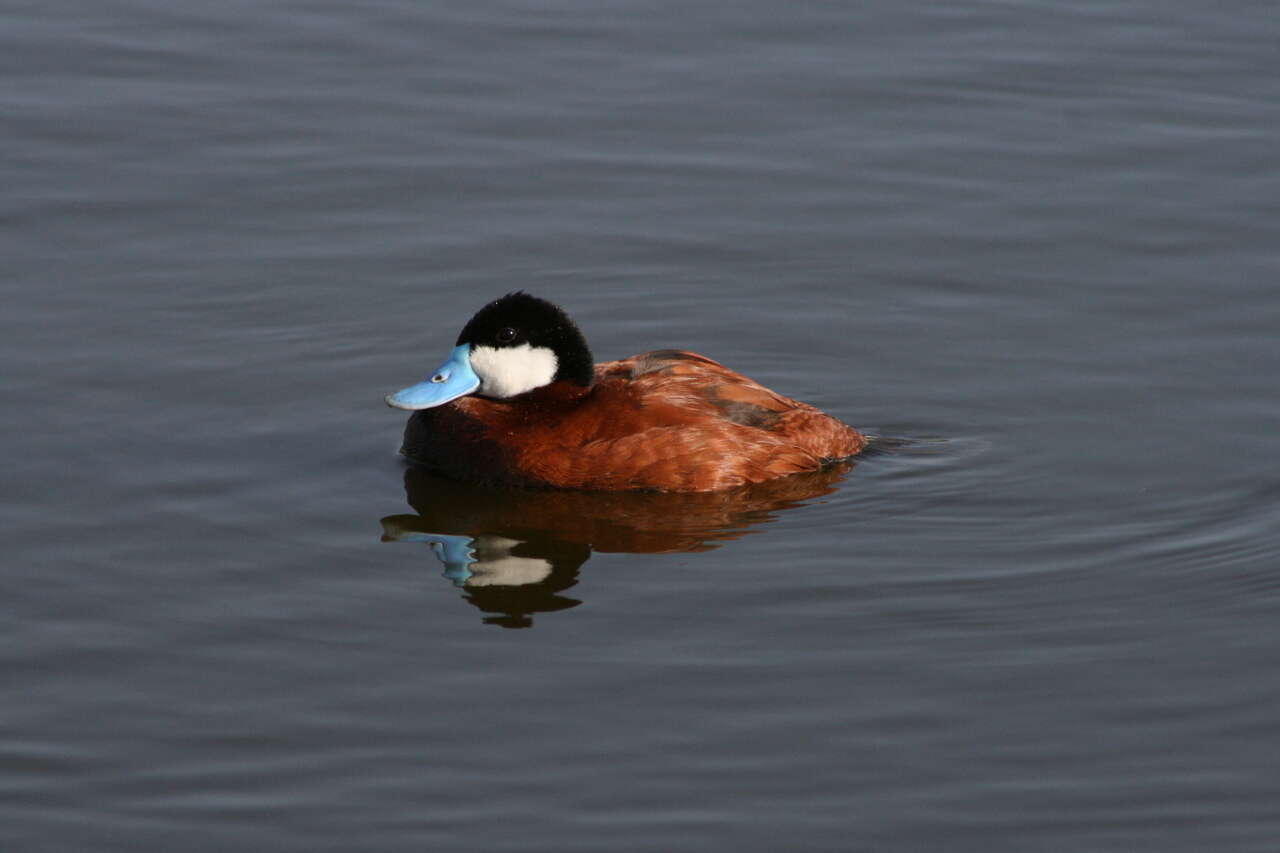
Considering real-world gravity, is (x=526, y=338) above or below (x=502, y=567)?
above

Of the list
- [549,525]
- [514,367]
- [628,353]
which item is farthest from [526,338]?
[628,353]

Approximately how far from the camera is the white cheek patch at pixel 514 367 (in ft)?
29.9

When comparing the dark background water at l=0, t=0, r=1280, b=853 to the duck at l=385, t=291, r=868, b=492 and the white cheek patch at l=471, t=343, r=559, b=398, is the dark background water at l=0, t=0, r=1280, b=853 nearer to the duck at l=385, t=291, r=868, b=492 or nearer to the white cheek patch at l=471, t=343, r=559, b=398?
the duck at l=385, t=291, r=868, b=492

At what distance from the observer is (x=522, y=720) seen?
22.4ft

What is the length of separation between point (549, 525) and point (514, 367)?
2.61 feet

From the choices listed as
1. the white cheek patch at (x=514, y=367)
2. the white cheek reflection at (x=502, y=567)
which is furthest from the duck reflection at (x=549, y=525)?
the white cheek patch at (x=514, y=367)

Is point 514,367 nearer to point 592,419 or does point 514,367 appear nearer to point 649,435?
point 592,419

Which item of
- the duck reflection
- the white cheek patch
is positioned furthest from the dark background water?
the white cheek patch

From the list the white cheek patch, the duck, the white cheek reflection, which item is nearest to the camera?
the white cheek reflection

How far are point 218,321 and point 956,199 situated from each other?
172 inches

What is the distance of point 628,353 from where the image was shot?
1066 centimetres

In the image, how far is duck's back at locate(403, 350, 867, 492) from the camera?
9.01 m

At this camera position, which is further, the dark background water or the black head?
the black head

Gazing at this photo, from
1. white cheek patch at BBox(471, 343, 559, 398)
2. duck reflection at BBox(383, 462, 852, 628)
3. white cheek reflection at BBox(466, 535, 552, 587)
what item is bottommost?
white cheek reflection at BBox(466, 535, 552, 587)
